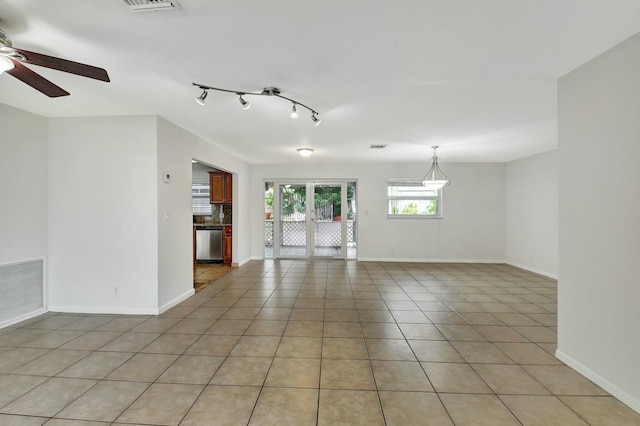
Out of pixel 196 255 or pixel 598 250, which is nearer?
pixel 598 250

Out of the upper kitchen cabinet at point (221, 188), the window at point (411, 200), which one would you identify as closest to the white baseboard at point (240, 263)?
the upper kitchen cabinet at point (221, 188)

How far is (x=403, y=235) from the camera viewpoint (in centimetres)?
650

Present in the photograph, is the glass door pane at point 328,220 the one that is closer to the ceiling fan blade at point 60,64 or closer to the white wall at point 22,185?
the white wall at point 22,185

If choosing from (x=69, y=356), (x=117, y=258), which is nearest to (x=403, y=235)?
(x=117, y=258)

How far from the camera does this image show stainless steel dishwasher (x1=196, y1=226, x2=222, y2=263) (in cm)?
632

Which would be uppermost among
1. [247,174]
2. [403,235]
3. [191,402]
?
[247,174]

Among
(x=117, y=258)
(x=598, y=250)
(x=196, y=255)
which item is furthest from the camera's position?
(x=196, y=255)

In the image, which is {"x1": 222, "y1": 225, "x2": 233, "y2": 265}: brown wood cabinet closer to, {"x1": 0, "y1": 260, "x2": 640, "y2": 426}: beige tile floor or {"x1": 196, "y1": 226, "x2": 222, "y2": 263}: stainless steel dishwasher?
{"x1": 196, "y1": 226, "x2": 222, "y2": 263}: stainless steel dishwasher

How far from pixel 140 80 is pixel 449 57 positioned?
2517 mm

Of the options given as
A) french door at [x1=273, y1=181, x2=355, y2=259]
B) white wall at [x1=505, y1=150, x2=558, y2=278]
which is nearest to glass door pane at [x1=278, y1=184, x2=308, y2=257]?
french door at [x1=273, y1=181, x2=355, y2=259]

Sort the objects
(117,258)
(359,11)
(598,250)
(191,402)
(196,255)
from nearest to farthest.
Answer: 1. (359,11)
2. (191,402)
3. (598,250)
4. (117,258)
5. (196,255)

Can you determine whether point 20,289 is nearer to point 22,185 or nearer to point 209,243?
point 22,185

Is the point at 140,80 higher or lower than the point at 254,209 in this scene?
higher

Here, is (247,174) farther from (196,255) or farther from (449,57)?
(449,57)
